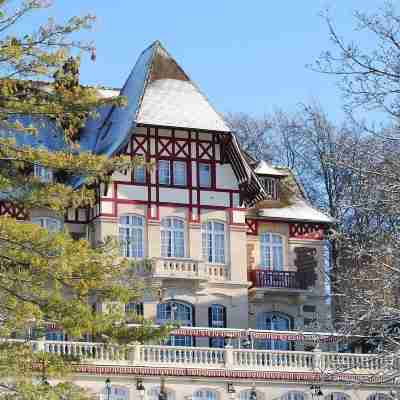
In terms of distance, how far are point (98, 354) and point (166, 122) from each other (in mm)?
8243

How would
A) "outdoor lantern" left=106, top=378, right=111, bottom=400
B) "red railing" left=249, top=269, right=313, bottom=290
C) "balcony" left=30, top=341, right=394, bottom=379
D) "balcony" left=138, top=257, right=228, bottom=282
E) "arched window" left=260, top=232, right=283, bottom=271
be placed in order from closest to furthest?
1. "outdoor lantern" left=106, top=378, right=111, bottom=400
2. "balcony" left=30, top=341, right=394, bottom=379
3. "balcony" left=138, top=257, right=228, bottom=282
4. "red railing" left=249, top=269, right=313, bottom=290
5. "arched window" left=260, top=232, right=283, bottom=271

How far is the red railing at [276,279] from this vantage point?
1687 inches

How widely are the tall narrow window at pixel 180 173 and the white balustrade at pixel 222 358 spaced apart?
6484 millimetres

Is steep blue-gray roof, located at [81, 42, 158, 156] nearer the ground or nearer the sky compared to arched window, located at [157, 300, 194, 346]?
nearer the sky

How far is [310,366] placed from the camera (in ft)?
125

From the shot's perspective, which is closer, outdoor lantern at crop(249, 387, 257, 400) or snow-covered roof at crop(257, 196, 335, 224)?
outdoor lantern at crop(249, 387, 257, 400)

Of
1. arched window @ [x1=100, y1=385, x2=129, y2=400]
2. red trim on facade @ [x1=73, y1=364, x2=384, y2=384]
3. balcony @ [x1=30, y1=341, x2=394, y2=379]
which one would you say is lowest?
arched window @ [x1=100, y1=385, x2=129, y2=400]

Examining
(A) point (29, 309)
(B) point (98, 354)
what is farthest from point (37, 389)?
(B) point (98, 354)

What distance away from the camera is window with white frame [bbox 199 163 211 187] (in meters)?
42.2

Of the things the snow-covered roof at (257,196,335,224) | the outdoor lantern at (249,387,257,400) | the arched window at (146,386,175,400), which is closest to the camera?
the arched window at (146,386,175,400)

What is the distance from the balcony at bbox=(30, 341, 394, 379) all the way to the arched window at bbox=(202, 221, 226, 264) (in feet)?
15.8

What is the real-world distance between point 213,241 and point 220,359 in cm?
548

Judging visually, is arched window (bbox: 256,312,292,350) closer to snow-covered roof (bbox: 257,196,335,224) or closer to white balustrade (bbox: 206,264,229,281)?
white balustrade (bbox: 206,264,229,281)

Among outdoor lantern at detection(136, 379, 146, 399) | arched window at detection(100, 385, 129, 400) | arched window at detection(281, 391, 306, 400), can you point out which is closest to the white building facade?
arched window at detection(281, 391, 306, 400)
